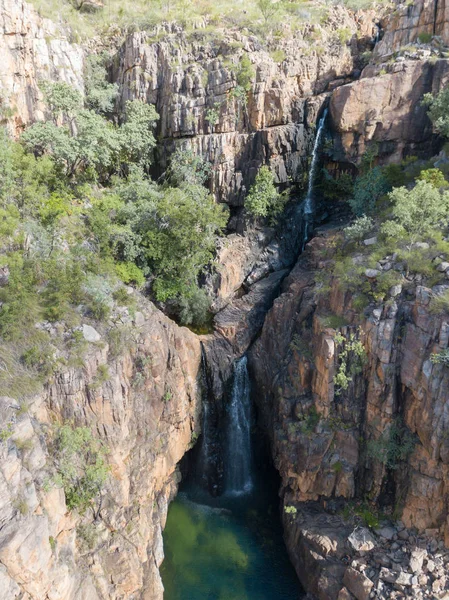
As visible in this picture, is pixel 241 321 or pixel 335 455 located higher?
pixel 241 321

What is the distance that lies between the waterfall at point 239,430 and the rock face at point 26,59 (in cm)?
2108

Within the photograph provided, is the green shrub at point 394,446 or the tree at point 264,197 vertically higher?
the tree at point 264,197

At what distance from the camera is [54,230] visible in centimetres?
2247

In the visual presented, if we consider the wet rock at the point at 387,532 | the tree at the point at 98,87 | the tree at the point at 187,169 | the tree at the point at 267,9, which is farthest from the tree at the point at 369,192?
the tree at the point at 98,87

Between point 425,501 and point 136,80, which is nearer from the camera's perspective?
point 425,501

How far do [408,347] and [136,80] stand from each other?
84.8ft

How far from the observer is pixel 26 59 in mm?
26906

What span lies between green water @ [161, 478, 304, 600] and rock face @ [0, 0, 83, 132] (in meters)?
25.6

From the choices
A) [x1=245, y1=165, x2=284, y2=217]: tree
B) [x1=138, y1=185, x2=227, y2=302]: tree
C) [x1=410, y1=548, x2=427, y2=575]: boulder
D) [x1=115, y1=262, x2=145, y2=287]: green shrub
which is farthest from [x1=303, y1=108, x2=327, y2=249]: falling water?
[x1=410, y1=548, x2=427, y2=575]: boulder

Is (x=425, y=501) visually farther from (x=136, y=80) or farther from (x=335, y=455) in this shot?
(x=136, y=80)

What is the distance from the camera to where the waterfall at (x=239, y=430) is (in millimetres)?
24812

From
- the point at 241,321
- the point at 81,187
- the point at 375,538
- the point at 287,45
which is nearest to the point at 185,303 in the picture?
the point at 241,321

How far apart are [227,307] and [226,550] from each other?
1321cm

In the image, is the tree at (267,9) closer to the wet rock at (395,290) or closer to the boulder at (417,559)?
the wet rock at (395,290)
